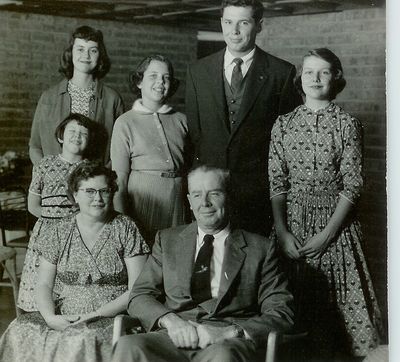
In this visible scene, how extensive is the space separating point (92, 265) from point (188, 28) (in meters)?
1.78

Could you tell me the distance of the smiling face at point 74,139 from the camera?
2582 mm

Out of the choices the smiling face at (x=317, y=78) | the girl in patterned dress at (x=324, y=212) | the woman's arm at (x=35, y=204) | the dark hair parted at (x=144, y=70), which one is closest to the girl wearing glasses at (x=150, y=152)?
the dark hair parted at (x=144, y=70)

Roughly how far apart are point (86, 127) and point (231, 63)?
669 millimetres

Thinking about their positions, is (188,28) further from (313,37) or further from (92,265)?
(92,265)

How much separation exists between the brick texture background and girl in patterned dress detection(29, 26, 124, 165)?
0.19 m

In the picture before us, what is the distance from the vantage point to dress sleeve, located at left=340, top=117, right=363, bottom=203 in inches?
91.3

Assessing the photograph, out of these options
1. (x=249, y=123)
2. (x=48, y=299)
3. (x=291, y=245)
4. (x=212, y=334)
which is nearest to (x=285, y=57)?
(x=249, y=123)

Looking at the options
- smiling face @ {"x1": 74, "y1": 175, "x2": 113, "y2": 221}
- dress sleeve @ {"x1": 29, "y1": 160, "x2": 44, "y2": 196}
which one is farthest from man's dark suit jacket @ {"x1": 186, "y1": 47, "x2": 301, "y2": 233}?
dress sleeve @ {"x1": 29, "y1": 160, "x2": 44, "y2": 196}

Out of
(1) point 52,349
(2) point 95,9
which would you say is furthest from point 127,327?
(2) point 95,9

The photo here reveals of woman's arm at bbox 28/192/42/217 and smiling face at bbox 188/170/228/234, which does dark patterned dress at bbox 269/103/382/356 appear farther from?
woman's arm at bbox 28/192/42/217

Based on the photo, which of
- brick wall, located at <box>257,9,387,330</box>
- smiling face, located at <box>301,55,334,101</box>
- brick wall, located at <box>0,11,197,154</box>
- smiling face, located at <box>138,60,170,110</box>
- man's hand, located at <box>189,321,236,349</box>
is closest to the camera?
man's hand, located at <box>189,321,236,349</box>

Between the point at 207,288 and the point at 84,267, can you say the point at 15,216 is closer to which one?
the point at 84,267

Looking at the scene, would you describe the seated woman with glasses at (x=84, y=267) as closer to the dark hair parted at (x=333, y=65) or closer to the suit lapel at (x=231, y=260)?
the suit lapel at (x=231, y=260)

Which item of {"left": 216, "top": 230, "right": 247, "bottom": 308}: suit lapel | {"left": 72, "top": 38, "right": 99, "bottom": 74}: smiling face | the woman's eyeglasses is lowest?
{"left": 216, "top": 230, "right": 247, "bottom": 308}: suit lapel
